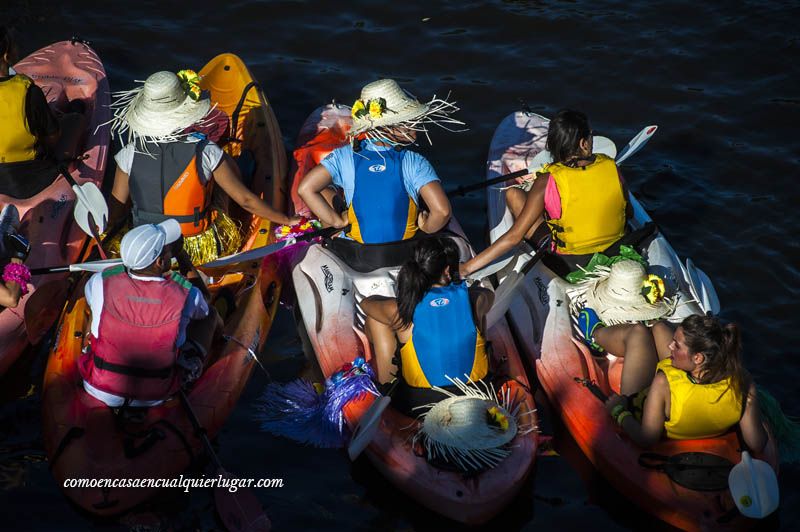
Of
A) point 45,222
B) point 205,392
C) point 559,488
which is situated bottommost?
point 559,488

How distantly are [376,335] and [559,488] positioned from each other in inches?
63.2

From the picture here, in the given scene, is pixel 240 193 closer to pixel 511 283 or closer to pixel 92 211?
pixel 92 211

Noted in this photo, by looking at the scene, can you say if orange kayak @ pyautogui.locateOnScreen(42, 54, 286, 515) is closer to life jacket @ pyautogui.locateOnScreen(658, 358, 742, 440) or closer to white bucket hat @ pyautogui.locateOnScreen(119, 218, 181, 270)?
white bucket hat @ pyautogui.locateOnScreen(119, 218, 181, 270)

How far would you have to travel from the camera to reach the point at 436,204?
23.6 ft

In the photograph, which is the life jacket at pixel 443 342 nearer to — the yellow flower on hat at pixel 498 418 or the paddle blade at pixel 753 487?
the yellow flower on hat at pixel 498 418

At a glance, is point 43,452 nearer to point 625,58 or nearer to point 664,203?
point 664,203

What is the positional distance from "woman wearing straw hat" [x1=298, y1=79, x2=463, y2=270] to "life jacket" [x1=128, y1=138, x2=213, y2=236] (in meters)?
0.77

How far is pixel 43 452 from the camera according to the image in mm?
6734

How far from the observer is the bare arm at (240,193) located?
24.2 feet

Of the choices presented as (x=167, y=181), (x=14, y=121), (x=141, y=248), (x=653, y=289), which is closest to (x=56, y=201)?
(x=14, y=121)

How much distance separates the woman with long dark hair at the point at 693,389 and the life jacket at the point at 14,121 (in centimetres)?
473

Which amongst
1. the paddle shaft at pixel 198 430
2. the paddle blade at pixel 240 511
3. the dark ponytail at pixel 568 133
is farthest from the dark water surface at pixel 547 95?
the dark ponytail at pixel 568 133

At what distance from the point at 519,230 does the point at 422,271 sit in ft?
4.90

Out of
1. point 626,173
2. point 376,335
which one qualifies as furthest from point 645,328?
point 626,173
